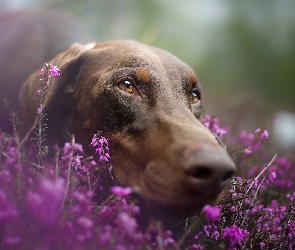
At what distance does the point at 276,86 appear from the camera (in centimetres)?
1833

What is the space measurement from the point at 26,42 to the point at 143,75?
2.25m

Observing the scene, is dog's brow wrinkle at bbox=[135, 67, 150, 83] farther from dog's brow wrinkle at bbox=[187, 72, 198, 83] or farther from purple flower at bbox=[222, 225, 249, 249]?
purple flower at bbox=[222, 225, 249, 249]

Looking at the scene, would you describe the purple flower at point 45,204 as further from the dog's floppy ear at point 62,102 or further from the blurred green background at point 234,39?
the blurred green background at point 234,39

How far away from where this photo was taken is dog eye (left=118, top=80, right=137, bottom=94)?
2.94 m

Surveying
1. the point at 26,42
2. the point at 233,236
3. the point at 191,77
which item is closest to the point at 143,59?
the point at 191,77

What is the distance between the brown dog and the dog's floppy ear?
624 mm

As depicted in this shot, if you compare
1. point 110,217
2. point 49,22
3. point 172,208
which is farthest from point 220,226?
point 49,22

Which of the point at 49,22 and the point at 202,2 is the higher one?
the point at 49,22

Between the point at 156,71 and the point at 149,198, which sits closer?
the point at 149,198

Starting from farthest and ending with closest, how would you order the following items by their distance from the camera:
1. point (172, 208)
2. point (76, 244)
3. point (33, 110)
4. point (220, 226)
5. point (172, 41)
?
point (172, 41) < point (33, 110) < point (220, 226) < point (172, 208) < point (76, 244)

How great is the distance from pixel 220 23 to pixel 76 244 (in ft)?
61.3

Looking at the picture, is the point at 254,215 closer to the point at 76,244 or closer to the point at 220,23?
the point at 76,244

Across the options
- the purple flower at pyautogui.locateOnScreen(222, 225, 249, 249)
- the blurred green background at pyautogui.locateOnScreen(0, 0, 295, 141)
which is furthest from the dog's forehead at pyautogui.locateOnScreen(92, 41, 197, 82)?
the blurred green background at pyautogui.locateOnScreen(0, 0, 295, 141)

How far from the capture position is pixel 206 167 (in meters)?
2.16
